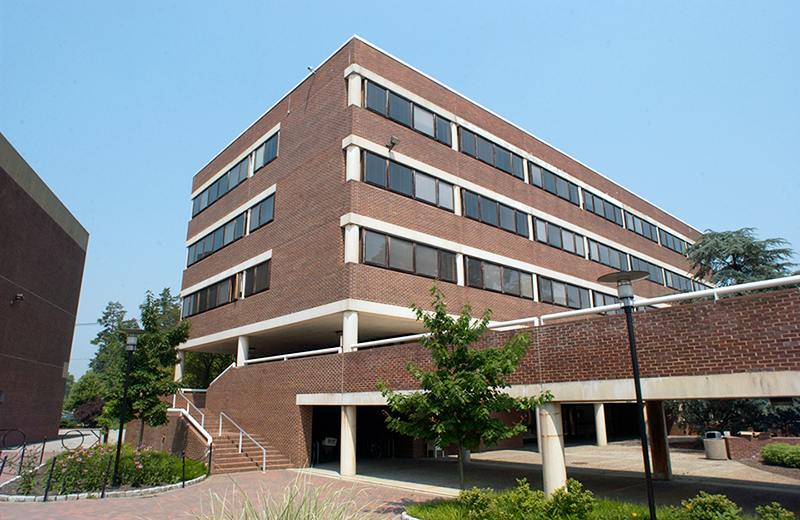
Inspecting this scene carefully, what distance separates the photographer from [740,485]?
1495cm

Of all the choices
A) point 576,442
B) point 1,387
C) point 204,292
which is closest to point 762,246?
point 576,442

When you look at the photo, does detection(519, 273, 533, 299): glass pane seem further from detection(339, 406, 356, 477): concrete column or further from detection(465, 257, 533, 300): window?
detection(339, 406, 356, 477): concrete column

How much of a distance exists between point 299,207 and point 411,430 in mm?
13939

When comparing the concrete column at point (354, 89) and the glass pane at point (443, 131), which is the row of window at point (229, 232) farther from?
Answer: the glass pane at point (443, 131)

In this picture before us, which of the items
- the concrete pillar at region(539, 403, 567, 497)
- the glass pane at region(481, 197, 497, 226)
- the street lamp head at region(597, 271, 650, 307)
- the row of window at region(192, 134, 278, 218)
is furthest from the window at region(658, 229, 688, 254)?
the street lamp head at region(597, 271, 650, 307)

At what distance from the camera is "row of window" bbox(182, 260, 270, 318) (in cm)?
2568

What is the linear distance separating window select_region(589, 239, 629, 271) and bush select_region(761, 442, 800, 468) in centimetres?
1439

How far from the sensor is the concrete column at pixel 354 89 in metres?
22.2

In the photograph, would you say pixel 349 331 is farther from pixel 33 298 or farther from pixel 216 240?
pixel 33 298

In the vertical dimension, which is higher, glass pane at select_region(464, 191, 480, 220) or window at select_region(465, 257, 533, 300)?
glass pane at select_region(464, 191, 480, 220)

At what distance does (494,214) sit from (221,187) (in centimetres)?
1665

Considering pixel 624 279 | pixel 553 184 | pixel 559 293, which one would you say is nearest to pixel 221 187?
pixel 553 184

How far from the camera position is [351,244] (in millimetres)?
20156

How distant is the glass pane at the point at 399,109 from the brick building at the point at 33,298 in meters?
20.2
